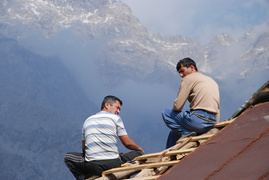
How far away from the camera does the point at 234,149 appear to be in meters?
3.46

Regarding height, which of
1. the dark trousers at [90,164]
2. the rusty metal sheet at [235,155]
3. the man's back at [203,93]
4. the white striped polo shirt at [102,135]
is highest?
the man's back at [203,93]

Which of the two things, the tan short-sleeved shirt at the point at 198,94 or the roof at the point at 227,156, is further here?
the tan short-sleeved shirt at the point at 198,94

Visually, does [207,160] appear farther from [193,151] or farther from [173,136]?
[173,136]

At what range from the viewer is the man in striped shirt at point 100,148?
16.4 ft

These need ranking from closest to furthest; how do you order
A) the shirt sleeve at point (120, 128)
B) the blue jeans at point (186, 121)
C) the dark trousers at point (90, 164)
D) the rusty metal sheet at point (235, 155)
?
1. the rusty metal sheet at point (235, 155)
2. the dark trousers at point (90, 164)
3. the shirt sleeve at point (120, 128)
4. the blue jeans at point (186, 121)

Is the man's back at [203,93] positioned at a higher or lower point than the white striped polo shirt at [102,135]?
higher

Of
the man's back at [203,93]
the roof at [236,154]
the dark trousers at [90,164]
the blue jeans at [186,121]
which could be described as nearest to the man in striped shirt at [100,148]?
the dark trousers at [90,164]

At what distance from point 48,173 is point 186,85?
19697cm

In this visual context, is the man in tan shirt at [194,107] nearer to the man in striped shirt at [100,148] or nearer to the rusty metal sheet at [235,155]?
the man in striped shirt at [100,148]

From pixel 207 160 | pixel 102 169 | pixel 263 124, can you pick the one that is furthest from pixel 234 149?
pixel 102 169

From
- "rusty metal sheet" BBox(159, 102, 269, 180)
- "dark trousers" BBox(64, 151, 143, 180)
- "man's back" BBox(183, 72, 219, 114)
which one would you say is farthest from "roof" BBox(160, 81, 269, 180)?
"dark trousers" BBox(64, 151, 143, 180)

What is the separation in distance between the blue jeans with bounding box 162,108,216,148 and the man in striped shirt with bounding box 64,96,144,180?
823 mm

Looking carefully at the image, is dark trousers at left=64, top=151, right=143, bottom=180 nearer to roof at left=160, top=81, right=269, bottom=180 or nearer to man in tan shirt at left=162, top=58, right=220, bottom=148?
man in tan shirt at left=162, top=58, right=220, bottom=148

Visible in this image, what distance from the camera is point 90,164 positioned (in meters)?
4.99
